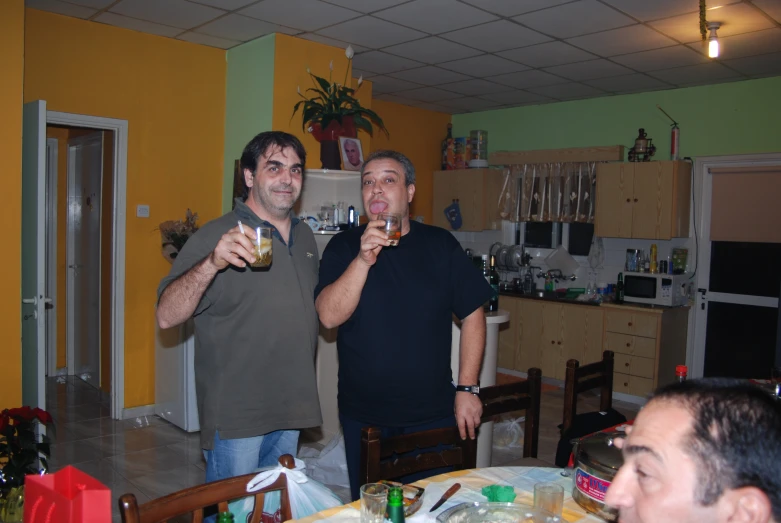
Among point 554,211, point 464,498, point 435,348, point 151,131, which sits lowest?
point 464,498

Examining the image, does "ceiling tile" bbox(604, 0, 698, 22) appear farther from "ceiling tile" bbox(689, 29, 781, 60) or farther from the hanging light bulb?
"ceiling tile" bbox(689, 29, 781, 60)

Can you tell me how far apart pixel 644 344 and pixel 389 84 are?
3.38m

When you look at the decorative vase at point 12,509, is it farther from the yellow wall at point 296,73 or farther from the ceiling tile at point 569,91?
the ceiling tile at point 569,91

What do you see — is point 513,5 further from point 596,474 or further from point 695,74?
point 596,474

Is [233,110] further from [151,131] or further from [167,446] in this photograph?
[167,446]

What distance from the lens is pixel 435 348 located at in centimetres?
222

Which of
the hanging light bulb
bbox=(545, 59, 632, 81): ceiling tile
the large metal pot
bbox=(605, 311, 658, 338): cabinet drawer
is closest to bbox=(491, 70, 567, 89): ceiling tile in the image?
bbox=(545, 59, 632, 81): ceiling tile

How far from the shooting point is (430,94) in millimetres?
6461

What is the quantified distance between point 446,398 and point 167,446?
2745 mm

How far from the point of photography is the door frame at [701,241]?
5719mm

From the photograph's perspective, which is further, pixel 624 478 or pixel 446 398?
pixel 446 398

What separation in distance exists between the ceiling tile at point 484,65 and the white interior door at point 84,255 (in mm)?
2997

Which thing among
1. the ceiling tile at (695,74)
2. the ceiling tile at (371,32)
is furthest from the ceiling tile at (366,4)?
the ceiling tile at (695,74)

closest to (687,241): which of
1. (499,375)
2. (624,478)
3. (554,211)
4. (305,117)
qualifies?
(554,211)
